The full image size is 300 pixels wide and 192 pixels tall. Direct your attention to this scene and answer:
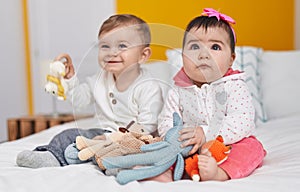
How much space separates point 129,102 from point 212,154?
1.00ft

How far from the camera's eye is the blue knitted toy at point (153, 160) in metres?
1.07

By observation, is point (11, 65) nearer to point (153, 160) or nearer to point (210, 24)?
point (210, 24)

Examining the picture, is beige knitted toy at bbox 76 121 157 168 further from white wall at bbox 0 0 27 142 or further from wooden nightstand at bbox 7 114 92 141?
white wall at bbox 0 0 27 142

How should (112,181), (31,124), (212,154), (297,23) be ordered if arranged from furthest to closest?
(297,23)
(31,124)
(212,154)
(112,181)

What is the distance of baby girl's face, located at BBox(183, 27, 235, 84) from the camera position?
49.9 inches

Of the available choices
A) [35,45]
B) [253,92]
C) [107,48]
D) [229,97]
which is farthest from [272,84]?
[35,45]

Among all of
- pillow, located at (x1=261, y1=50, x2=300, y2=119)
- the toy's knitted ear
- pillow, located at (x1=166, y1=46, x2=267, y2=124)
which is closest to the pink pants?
the toy's knitted ear

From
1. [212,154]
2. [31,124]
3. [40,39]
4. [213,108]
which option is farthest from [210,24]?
Answer: [40,39]

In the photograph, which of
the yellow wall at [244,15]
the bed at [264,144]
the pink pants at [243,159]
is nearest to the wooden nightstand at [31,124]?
the bed at [264,144]

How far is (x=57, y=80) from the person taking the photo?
1666 millimetres

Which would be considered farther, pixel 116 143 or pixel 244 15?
pixel 244 15

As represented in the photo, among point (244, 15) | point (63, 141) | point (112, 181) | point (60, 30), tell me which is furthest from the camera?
point (60, 30)

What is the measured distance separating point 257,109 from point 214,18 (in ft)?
3.15

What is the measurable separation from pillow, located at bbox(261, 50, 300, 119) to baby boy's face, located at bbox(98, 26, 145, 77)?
1.13m
